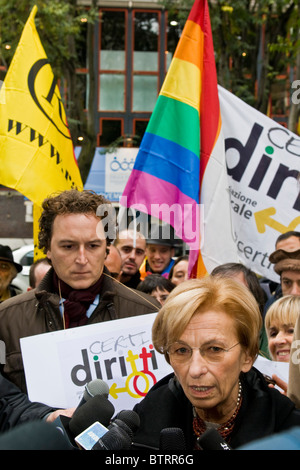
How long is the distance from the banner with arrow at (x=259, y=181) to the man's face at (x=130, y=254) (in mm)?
1191

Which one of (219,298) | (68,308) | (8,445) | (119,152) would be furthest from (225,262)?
(119,152)

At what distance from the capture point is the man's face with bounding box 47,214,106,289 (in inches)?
118

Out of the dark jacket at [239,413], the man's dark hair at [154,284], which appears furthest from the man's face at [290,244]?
the dark jacket at [239,413]

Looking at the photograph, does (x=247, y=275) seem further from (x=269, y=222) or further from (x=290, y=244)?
(x=269, y=222)

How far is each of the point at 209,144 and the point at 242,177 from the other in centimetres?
39

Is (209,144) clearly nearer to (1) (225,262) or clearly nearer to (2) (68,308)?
(1) (225,262)

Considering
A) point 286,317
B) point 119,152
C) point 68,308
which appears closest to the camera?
point 68,308

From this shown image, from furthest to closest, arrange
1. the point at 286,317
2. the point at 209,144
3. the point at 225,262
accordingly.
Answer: the point at 209,144
the point at 225,262
the point at 286,317

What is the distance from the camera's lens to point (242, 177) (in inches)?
201

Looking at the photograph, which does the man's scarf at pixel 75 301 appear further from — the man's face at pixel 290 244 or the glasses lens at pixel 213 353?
the man's face at pixel 290 244

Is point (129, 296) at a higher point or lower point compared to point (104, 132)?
higher

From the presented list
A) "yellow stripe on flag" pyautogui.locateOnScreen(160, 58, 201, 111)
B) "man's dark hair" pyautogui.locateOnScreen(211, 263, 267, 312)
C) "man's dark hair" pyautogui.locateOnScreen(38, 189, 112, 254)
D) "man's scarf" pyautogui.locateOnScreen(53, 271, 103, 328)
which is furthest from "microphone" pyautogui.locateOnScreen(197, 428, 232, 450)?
"yellow stripe on flag" pyautogui.locateOnScreen(160, 58, 201, 111)

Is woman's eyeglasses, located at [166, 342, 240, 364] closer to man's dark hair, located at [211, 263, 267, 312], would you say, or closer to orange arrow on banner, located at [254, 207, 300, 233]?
man's dark hair, located at [211, 263, 267, 312]

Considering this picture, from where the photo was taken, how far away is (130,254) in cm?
600
